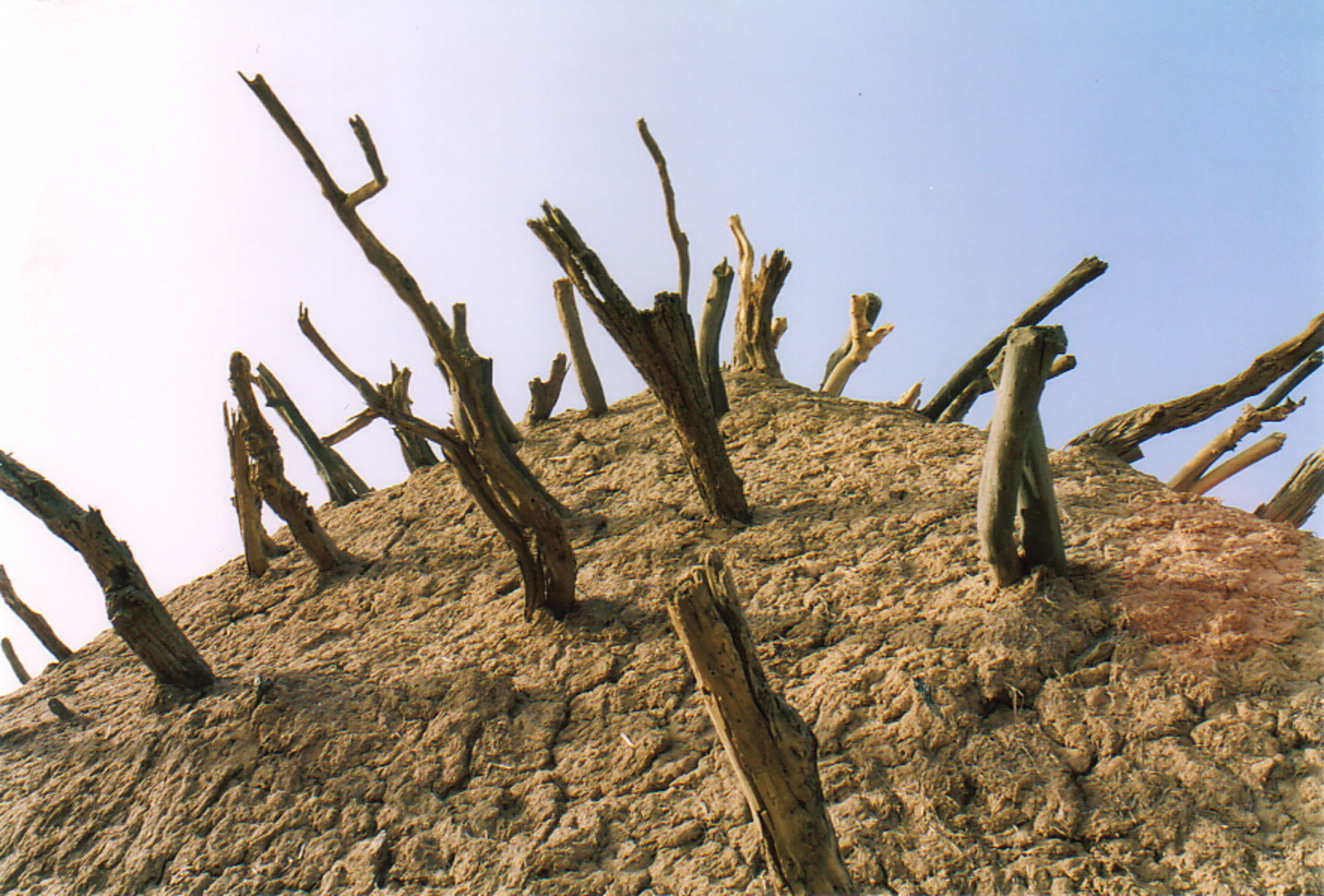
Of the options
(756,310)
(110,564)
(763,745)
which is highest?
(756,310)

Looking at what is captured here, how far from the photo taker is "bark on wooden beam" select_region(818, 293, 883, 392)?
7923mm

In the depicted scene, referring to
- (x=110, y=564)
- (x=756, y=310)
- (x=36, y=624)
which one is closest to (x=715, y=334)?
(x=756, y=310)

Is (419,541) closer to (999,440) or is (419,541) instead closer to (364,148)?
(364,148)

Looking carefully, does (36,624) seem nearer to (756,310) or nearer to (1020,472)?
(756,310)

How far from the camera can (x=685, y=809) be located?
13.1ft

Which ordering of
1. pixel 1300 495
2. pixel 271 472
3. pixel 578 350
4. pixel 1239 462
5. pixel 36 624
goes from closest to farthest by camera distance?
pixel 1300 495
pixel 1239 462
pixel 271 472
pixel 36 624
pixel 578 350

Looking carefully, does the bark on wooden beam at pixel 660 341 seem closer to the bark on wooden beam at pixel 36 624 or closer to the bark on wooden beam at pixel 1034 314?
the bark on wooden beam at pixel 1034 314

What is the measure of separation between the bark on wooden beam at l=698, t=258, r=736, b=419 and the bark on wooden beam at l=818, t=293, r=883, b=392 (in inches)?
41.5

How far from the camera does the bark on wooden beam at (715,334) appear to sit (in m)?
7.33

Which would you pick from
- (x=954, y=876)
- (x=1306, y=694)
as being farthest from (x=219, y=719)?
(x=1306, y=694)

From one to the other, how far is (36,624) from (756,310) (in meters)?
6.25

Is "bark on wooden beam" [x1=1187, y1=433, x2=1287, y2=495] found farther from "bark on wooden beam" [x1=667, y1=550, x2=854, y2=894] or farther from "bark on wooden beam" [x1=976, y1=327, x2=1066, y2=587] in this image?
"bark on wooden beam" [x1=667, y1=550, x2=854, y2=894]

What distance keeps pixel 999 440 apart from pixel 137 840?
4612 millimetres

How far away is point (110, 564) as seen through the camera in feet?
17.7
